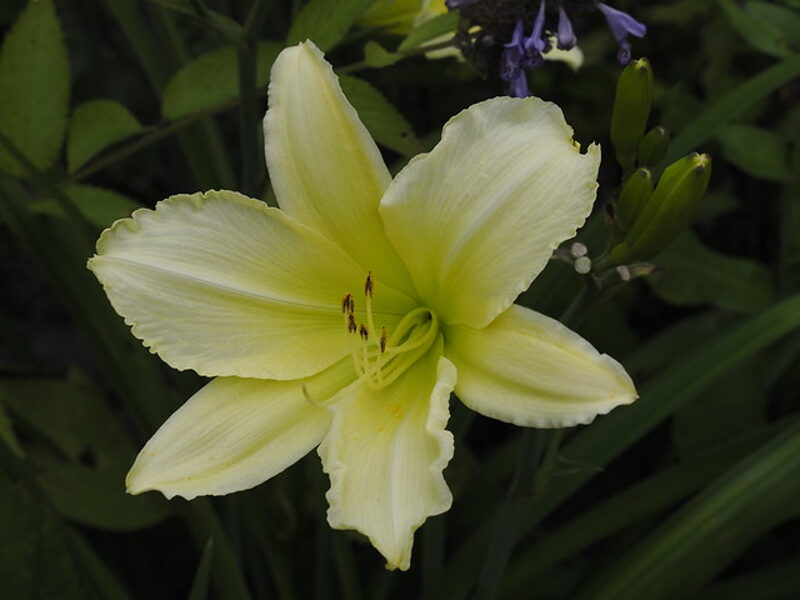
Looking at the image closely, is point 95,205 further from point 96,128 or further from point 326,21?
point 326,21

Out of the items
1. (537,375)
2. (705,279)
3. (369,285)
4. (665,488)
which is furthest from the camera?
(705,279)

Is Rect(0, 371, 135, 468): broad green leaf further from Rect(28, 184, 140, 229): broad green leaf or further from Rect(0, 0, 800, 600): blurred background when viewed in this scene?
Rect(28, 184, 140, 229): broad green leaf

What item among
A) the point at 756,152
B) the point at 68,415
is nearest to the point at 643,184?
the point at 756,152

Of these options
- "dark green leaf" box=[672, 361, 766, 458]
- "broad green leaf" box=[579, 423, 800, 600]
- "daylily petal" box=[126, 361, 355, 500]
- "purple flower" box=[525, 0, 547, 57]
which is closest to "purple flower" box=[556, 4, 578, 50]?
"purple flower" box=[525, 0, 547, 57]

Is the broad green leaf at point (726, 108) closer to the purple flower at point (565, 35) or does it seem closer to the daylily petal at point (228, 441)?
the purple flower at point (565, 35)

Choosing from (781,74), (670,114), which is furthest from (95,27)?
(781,74)

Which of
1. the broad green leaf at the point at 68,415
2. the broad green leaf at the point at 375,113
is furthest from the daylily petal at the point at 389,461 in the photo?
the broad green leaf at the point at 68,415
